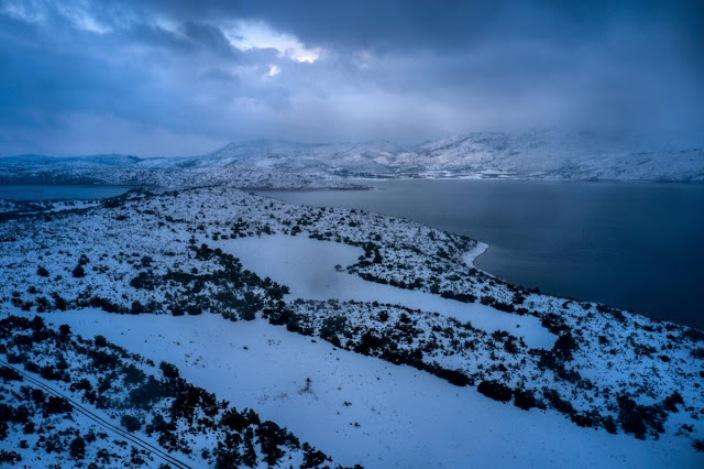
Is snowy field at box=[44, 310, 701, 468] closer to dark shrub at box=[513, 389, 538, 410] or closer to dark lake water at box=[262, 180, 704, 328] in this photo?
dark shrub at box=[513, 389, 538, 410]

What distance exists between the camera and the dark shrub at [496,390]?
798 inches

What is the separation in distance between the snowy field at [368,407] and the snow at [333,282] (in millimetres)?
8735

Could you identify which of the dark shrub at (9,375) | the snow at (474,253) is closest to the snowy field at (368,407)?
the dark shrub at (9,375)

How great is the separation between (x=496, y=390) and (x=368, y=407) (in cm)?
666

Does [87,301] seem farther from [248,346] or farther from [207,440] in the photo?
[207,440]

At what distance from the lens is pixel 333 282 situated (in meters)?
37.0

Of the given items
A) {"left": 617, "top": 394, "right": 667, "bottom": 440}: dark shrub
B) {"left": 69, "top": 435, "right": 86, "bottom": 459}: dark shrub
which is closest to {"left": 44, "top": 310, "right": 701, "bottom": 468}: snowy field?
{"left": 617, "top": 394, "right": 667, "bottom": 440}: dark shrub

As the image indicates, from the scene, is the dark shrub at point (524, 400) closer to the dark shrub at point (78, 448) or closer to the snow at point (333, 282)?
the snow at point (333, 282)

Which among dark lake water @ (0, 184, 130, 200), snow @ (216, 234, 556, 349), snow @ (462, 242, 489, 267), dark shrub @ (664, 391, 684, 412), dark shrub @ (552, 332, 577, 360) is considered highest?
dark lake water @ (0, 184, 130, 200)

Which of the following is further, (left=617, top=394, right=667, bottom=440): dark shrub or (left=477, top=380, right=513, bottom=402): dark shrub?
(left=477, top=380, right=513, bottom=402): dark shrub

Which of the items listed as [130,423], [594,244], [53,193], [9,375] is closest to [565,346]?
[130,423]

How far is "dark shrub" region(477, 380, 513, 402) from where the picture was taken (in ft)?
66.5

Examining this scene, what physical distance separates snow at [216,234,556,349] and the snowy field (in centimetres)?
873

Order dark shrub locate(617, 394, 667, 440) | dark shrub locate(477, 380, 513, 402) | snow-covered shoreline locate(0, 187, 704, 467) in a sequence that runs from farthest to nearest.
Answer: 1. dark shrub locate(477, 380, 513, 402)
2. snow-covered shoreline locate(0, 187, 704, 467)
3. dark shrub locate(617, 394, 667, 440)
